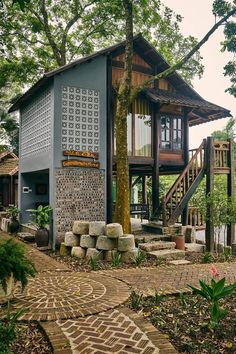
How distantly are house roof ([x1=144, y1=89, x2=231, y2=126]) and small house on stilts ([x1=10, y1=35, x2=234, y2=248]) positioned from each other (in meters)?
0.05

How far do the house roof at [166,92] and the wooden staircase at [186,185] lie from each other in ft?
6.71

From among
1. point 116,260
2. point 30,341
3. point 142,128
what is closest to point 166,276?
point 116,260

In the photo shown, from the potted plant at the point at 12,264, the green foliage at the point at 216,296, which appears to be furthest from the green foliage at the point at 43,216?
the green foliage at the point at 216,296

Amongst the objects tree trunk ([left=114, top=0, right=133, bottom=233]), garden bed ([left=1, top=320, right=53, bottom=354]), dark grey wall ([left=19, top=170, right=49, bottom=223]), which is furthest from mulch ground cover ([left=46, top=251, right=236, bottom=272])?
dark grey wall ([left=19, top=170, right=49, bottom=223])

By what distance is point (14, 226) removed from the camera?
13875mm

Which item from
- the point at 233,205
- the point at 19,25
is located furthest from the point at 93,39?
the point at 233,205

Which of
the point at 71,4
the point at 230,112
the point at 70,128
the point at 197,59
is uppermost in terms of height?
the point at 71,4

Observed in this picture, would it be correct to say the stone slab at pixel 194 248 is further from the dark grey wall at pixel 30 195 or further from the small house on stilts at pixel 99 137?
A: the dark grey wall at pixel 30 195

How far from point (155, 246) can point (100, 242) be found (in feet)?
6.57

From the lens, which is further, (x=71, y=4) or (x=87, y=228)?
(x=71, y=4)

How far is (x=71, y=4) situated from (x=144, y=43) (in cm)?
694

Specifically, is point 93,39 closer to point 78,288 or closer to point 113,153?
point 113,153

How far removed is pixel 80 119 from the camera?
10.9 m

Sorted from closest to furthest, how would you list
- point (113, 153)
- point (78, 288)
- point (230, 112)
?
point (78, 288)
point (113, 153)
point (230, 112)
